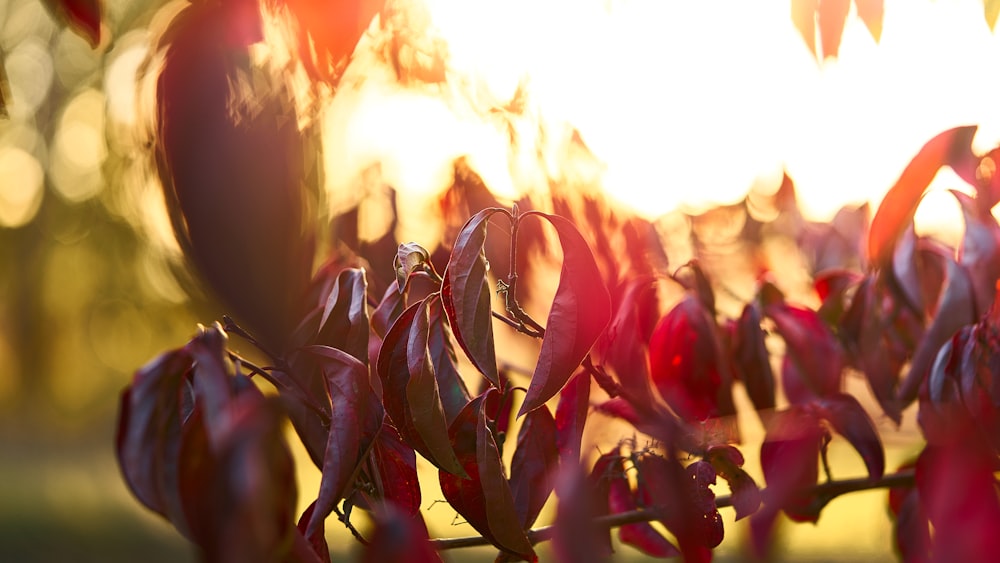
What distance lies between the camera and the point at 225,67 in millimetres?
605

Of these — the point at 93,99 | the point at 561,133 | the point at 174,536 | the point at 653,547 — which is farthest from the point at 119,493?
the point at 653,547

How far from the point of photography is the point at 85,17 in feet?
1.82

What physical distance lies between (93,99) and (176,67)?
40.2ft

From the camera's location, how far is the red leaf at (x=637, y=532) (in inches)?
39.1

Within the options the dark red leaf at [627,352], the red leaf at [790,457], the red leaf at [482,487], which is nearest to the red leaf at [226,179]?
the red leaf at [482,487]

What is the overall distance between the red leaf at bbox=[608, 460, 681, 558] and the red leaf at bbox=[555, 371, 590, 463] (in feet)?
0.66

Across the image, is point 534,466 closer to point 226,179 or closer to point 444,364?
point 444,364

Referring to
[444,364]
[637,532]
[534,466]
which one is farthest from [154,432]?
[637,532]

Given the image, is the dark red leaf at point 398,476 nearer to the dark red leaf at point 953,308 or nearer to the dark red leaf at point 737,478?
the dark red leaf at point 737,478

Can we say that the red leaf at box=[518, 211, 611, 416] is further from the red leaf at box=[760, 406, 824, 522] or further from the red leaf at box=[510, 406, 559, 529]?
the red leaf at box=[760, 406, 824, 522]

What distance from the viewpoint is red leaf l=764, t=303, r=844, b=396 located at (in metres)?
1.00

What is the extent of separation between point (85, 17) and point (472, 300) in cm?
30

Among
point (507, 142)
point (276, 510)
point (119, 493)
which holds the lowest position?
point (119, 493)

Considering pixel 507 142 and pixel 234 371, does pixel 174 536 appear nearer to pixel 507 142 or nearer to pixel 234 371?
pixel 507 142
